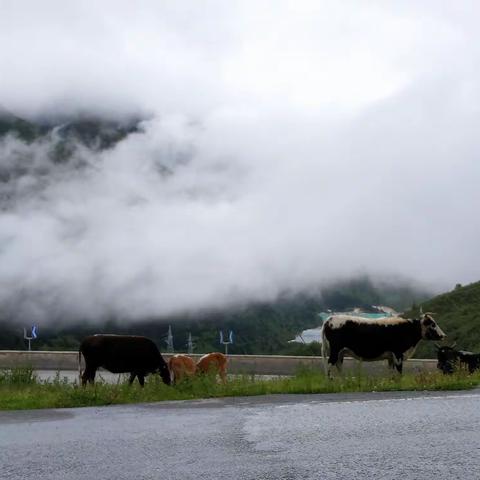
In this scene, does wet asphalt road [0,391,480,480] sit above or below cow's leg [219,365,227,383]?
below

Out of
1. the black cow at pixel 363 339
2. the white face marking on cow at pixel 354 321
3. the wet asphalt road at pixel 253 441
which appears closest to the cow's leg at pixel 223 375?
the black cow at pixel 363 339

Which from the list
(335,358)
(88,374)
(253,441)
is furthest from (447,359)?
(253,441)

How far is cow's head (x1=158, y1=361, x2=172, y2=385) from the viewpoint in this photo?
15.3 meters

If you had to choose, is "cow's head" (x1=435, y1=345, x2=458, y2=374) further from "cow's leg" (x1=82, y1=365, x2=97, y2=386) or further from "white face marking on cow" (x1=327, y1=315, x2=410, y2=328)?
"cow's leg" (x1=82, y1=365, x2=97, y2=386)

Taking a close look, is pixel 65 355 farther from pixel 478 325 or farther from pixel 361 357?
pixel 478 325

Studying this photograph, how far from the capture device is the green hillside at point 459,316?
4684 centimetres

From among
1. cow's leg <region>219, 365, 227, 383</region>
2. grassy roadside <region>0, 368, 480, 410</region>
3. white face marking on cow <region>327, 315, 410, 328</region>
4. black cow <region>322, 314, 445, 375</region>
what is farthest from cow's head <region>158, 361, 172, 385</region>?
white face marking on cow <region>327, 315, 410, 328</region>

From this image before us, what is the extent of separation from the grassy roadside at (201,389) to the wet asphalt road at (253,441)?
0.97 metres

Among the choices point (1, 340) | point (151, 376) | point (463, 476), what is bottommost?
point (463, 476)

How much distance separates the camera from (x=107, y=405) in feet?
38.3

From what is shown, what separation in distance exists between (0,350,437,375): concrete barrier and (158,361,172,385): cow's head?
6213mm

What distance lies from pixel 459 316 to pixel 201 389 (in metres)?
46.8

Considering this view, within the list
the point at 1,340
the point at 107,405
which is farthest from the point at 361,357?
the point at 1,340

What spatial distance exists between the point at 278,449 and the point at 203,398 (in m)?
5.61
